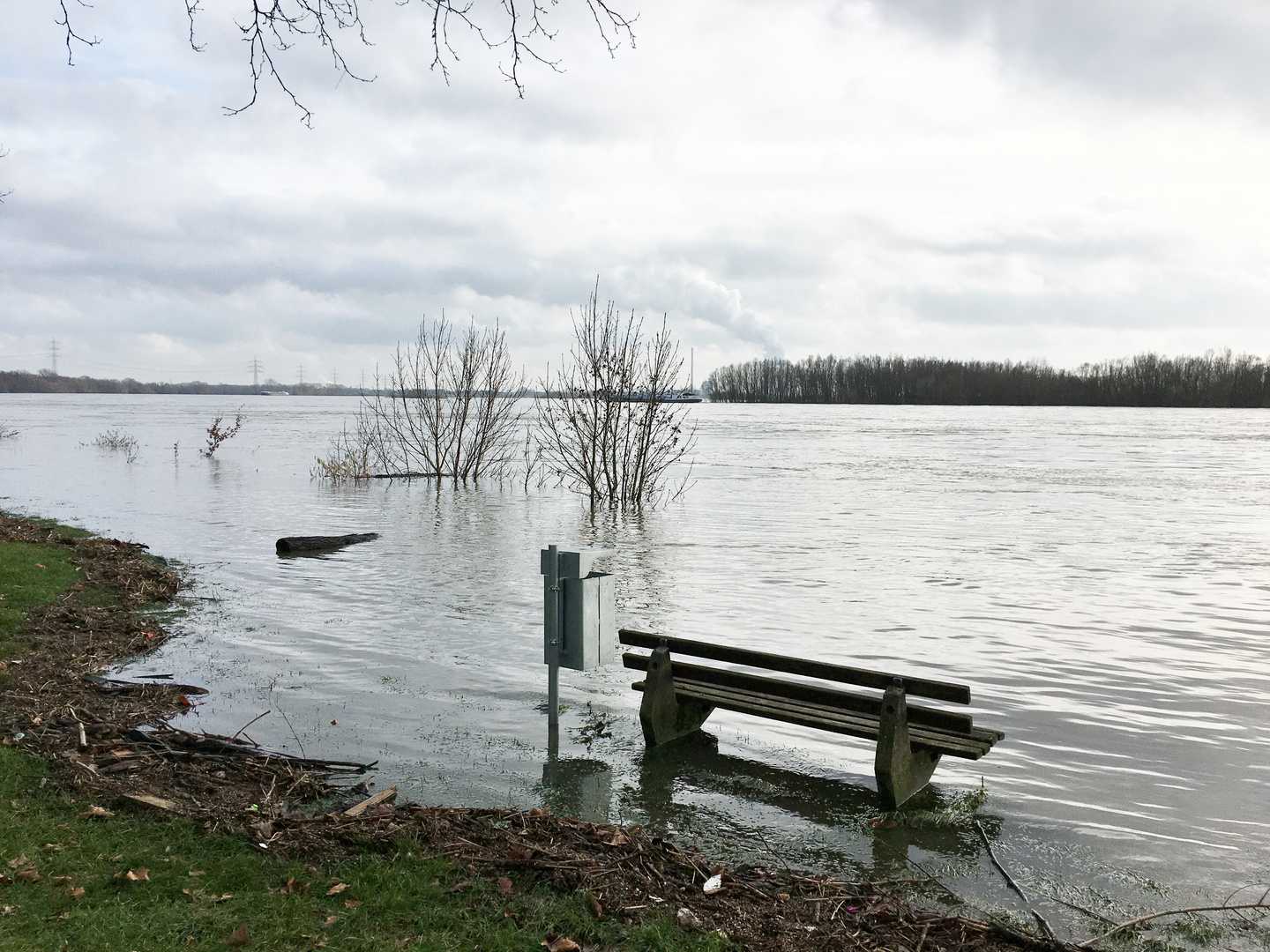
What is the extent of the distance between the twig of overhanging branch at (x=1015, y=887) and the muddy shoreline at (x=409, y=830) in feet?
1.03

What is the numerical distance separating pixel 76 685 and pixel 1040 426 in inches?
3614

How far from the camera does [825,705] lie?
21.9ft

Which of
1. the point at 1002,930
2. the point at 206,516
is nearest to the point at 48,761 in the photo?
the point at 1002,930

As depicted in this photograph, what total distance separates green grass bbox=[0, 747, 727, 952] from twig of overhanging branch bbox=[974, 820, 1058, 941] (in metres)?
1.61

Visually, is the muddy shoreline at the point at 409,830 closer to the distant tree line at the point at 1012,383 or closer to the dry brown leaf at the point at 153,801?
the dry brown leaf at the point at 153,801

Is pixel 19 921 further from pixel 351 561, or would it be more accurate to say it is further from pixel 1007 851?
pixel 351 561

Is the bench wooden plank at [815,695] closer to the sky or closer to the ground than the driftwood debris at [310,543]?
closer to the sky

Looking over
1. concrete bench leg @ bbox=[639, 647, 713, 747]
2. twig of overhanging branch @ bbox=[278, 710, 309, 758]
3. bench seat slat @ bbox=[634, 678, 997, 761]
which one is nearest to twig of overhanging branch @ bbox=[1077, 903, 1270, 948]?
bench seat slat @ bbox=[634, 678, 997, 761]

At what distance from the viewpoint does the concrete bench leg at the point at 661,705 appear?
705 cm

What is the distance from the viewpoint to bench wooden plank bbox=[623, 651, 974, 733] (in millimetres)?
6070

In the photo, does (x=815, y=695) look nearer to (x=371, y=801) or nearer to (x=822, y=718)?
(x=822, y=718)

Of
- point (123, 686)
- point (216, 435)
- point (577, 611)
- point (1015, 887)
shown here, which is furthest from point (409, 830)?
point (216, 435)

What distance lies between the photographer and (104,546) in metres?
14.8

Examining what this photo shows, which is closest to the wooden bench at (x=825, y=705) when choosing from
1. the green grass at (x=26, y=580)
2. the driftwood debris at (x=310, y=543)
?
the green grass at (x=26, y=580)
